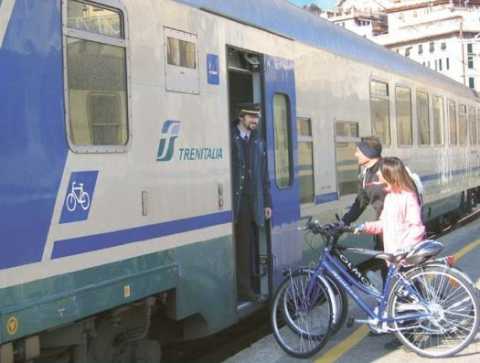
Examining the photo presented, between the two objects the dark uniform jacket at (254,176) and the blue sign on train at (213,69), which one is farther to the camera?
the dark uniform jacket at (254,176)

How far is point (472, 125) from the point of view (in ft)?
55.5

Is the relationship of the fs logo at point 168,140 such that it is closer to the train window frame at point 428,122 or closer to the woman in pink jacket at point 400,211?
the woman in pink jacket at point 400,211

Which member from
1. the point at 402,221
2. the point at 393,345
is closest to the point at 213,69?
the point at 402,221

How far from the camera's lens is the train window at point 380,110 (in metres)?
9.30

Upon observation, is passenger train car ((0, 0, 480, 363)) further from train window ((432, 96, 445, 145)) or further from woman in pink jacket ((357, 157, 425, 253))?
train window ((432, 96, 445, 145))

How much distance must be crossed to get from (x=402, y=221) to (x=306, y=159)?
2006mm

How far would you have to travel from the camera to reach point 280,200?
6.55 meters

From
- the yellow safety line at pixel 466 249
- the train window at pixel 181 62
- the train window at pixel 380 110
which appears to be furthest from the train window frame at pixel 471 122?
the train window at pixel 181 62

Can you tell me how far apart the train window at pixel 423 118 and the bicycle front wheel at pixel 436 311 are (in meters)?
6.70

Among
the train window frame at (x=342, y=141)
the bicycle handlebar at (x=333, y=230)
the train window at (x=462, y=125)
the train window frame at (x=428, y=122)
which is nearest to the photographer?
the bicycle handlebar at (x=333, y=230)

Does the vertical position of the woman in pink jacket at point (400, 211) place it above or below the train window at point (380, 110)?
below

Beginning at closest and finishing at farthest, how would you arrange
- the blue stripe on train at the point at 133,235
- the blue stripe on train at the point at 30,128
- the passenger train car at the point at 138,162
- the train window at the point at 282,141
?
the blue stripe on train at the point at 30,128
the passenger train car at the point at 138,162
the blue stripe on train at the point at 133,235
the train window at the point at 282,141

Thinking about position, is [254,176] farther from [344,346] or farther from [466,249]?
[466,249]

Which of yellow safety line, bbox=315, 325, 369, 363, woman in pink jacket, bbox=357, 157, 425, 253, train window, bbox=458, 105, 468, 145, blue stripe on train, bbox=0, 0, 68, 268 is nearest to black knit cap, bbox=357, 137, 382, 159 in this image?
woman in pink jacket, bbox=357, 157, 425, 253
